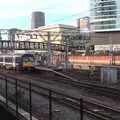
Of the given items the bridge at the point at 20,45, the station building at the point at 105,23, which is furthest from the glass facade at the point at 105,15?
the bridge at the point at 20,45

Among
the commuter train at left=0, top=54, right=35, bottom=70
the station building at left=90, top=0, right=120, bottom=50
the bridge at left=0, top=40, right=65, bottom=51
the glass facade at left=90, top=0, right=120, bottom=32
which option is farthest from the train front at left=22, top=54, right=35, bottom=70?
the station building at left=90, top=0, right=120, bottom=50

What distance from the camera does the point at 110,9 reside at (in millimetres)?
107438

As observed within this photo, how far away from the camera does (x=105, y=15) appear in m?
116

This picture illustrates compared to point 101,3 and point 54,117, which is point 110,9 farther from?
point 54,117

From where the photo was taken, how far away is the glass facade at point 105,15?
104 meters

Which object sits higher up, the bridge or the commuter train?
the bridge

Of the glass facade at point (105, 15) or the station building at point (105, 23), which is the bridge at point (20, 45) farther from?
the station building at point (105, 23)

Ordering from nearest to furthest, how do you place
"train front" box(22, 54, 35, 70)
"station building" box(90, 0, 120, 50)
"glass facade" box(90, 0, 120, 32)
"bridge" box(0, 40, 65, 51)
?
"train front" box(22, 54, 35, 70), "bridge" box(0, 40, 65, 51), "glass facade" box(90, 0, 120, 32), "station building" box(90, 0, 120, 50)

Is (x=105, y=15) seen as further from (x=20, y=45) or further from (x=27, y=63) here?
(x=27, y=63)

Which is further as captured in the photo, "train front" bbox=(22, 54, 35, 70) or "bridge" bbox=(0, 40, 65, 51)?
"bridge" bbox=(0, 40, 65, 51)

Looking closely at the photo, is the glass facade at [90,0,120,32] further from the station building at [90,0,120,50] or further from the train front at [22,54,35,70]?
the train front at [22,54,35,70]

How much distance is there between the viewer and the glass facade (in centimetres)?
10372

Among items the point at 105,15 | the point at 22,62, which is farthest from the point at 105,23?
the point at 22,62

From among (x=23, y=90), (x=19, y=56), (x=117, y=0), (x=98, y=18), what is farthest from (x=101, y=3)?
(x=23, y=90)
